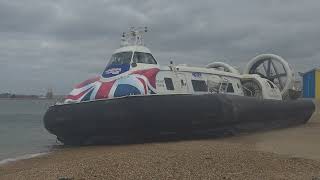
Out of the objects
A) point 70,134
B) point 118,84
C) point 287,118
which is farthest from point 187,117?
point 287,118

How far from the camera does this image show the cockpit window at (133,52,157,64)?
13.1 meters

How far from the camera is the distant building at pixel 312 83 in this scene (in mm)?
35219

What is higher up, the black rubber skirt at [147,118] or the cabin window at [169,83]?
the cabin window at [169,83]

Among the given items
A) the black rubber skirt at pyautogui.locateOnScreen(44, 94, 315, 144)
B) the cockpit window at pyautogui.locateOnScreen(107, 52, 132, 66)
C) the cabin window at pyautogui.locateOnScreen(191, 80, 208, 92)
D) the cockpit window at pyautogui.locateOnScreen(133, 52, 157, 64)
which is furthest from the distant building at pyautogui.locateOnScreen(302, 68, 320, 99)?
the cockpit window at pyautogui.locateOnScreen(107, 52, 132, 66)

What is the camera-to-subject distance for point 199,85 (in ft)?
45.3

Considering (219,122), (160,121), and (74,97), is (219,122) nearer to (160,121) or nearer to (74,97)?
(160,121)

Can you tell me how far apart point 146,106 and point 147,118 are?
0.27 meters

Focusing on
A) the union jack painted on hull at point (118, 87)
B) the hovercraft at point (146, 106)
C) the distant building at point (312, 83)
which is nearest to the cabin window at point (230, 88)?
the hovercraft at point (146, 106)

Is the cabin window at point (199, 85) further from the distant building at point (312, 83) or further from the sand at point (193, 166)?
the distant building at point (312, 83)

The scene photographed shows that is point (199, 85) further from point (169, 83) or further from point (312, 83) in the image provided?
point (312, 83)

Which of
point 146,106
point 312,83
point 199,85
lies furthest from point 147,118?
point 312,83

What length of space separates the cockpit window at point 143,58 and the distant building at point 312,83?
24059 millimetres

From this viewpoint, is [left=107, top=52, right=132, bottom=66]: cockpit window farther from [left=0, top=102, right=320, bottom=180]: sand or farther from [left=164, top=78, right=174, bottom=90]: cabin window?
[left=0, top=102, right=320, bottom=180]: sand

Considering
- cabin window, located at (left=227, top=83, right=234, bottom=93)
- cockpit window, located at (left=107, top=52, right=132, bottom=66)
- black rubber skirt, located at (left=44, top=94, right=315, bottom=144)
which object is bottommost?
black rubber skirt, located at (left=44, top=94, right=315, bottom=144)
